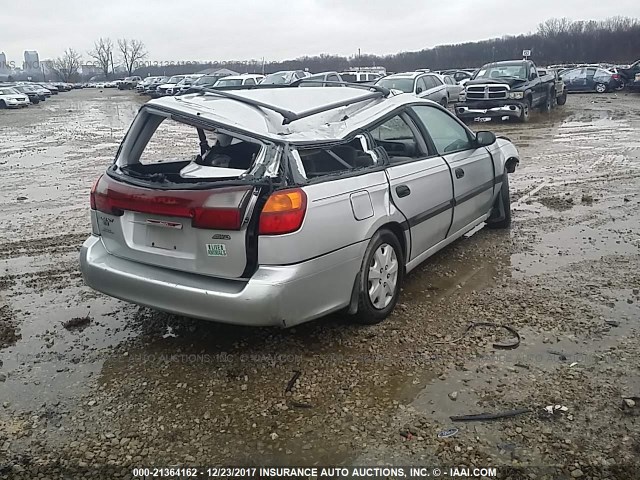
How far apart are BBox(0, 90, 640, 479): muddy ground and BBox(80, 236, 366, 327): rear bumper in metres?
0.41

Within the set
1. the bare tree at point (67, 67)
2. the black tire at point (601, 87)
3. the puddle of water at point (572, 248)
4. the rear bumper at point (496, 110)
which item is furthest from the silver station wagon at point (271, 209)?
the bare tree at point (67, 67)

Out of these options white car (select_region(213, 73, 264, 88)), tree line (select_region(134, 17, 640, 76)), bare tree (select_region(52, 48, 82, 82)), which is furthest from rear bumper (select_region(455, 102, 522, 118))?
bare tree (select_region(52, 48, 82, 82))

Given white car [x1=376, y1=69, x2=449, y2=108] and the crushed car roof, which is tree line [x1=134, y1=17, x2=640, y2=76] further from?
the crushed car roof

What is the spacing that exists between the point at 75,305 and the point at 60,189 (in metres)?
5.52

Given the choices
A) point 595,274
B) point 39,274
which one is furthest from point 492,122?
point 39,274

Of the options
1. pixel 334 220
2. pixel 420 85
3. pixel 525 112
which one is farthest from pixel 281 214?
pixel 525 112

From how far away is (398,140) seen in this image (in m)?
4.89

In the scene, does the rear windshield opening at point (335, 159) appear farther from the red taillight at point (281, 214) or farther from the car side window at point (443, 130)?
the car side window at point (443, 130)

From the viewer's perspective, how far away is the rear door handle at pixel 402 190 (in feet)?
13.8

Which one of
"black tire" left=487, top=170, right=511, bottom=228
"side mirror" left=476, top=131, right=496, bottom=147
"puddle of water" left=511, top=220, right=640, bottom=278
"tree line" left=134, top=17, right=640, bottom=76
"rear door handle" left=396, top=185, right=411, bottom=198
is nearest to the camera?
"rear door handle" left=396, top=185, right=411, bottom=198

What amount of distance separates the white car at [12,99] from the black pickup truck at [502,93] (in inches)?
1231

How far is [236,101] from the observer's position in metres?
3.96

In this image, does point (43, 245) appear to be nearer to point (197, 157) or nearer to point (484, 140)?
point (197, 157)

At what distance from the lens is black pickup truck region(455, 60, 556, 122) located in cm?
1828
